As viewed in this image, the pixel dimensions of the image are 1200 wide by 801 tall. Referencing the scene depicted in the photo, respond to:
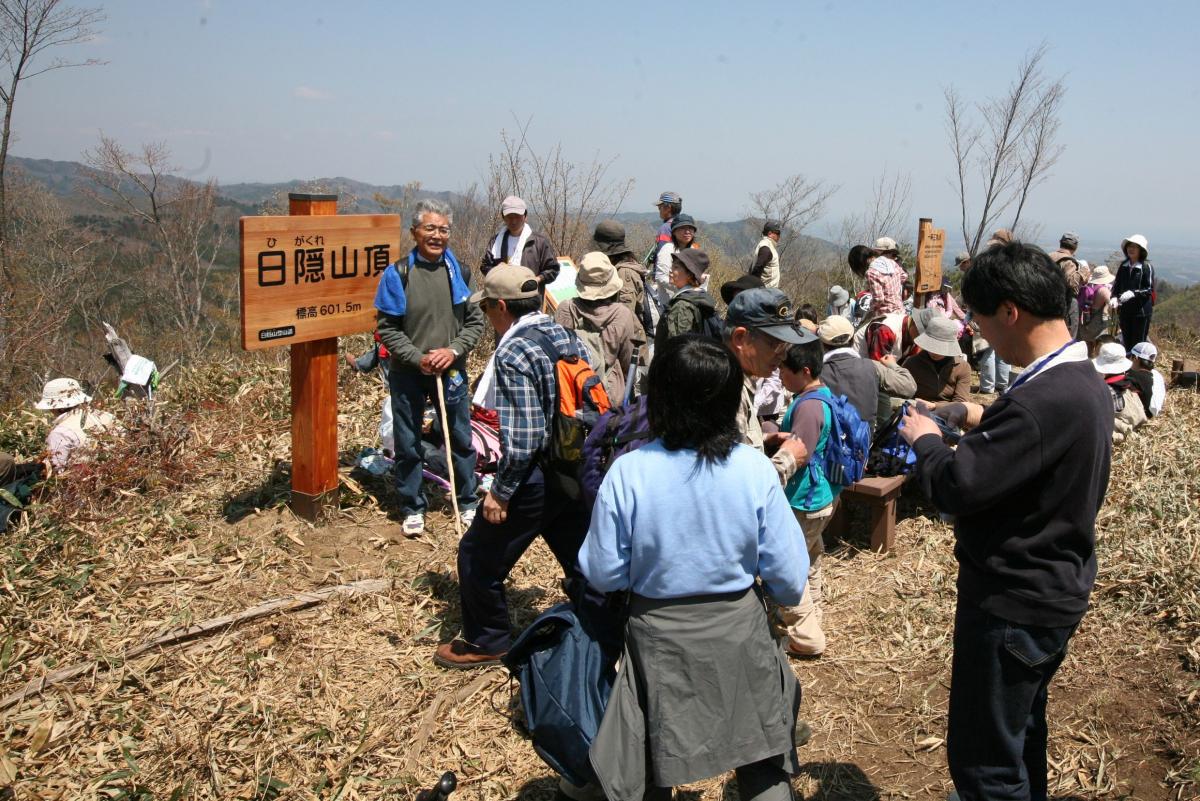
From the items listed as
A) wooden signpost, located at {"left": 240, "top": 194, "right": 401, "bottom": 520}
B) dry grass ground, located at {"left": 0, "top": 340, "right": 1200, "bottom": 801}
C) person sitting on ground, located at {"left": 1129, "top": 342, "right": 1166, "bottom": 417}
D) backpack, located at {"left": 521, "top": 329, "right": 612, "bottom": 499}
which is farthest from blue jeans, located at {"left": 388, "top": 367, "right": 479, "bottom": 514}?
person sitting on ground, located at {"left": 1129, "top": 342, "right": 1166, "bottom": 417}

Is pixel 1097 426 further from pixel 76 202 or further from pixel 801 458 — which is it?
pixel 76 202

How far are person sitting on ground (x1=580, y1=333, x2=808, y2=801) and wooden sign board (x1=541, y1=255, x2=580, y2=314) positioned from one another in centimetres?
462

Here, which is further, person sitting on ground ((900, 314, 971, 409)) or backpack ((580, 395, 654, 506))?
person sitting on ground ((900, 314, 971, 409))

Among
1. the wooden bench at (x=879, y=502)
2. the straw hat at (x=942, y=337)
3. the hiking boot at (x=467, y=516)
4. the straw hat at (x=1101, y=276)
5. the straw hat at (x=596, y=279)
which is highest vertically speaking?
the straw hat at (x=1101, y=276)

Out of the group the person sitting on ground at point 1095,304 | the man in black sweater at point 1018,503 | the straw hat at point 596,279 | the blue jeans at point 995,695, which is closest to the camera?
the man in black sweater at point 1018,503

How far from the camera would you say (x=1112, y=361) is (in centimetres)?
738

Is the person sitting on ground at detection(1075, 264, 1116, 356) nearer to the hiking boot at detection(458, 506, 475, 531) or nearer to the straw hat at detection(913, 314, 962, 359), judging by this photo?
the straw hat at detection(913, 314, 962, 359)

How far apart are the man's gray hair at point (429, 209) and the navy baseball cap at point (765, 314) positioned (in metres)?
2.55

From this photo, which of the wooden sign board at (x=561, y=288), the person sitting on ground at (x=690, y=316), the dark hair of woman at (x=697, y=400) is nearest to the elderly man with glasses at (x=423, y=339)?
the person sitting on ground at (x=690, y=316)

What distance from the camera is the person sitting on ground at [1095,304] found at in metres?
9.92

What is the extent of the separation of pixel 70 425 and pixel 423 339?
2733 millimetres

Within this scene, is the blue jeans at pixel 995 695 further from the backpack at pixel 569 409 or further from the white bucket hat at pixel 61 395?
the white bucket hat at pixel 61 395

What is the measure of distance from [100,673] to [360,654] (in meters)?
1.19

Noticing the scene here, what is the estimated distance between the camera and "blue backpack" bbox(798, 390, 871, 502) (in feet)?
12.6
